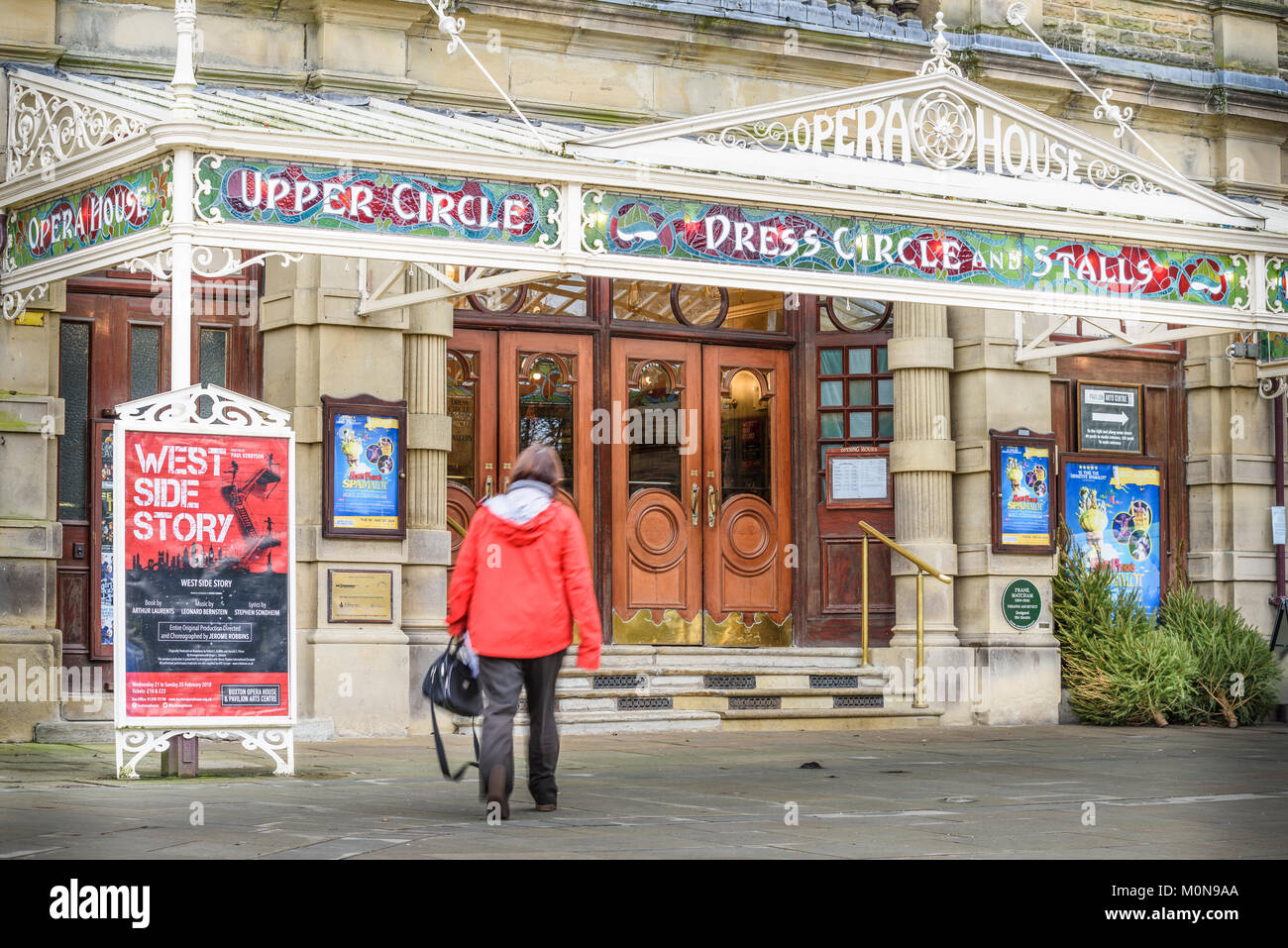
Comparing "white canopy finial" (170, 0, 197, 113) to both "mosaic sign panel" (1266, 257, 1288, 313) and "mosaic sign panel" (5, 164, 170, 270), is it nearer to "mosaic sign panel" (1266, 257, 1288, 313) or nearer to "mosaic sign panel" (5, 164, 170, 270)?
"mosaic sign panel" (5, 164, 170, 270)

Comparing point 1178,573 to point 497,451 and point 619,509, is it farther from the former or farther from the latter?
point 497,451

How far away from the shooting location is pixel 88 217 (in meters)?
10.7

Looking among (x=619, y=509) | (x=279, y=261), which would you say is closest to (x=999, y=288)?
(x=619, y=509)

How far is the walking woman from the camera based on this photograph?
7.99m

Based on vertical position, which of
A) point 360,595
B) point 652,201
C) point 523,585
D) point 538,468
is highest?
point 652,201

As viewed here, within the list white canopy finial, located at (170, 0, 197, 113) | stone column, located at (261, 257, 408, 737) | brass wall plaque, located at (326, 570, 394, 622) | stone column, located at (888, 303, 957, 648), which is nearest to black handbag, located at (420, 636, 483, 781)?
white canopy finial, located at (170, 0, 197, 113)

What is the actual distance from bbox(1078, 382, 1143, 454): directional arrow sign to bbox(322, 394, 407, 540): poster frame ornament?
20.5ft

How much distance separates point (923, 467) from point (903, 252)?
359 centimetres

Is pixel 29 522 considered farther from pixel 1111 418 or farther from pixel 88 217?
pixel 1111 418

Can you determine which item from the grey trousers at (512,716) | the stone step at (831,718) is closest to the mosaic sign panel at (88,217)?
the grey trousers at (512,716)

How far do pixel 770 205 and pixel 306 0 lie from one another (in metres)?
4.05

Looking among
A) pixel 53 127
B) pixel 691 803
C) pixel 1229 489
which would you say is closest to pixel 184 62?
pixel 53 127

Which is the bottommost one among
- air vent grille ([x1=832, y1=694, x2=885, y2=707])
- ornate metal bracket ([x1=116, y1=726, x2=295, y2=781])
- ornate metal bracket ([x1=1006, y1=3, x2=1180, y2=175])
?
air vent grille ([x1=832, y1=694, x2=885, y2=707])

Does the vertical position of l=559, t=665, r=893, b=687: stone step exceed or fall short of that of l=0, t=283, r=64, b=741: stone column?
it falls short
